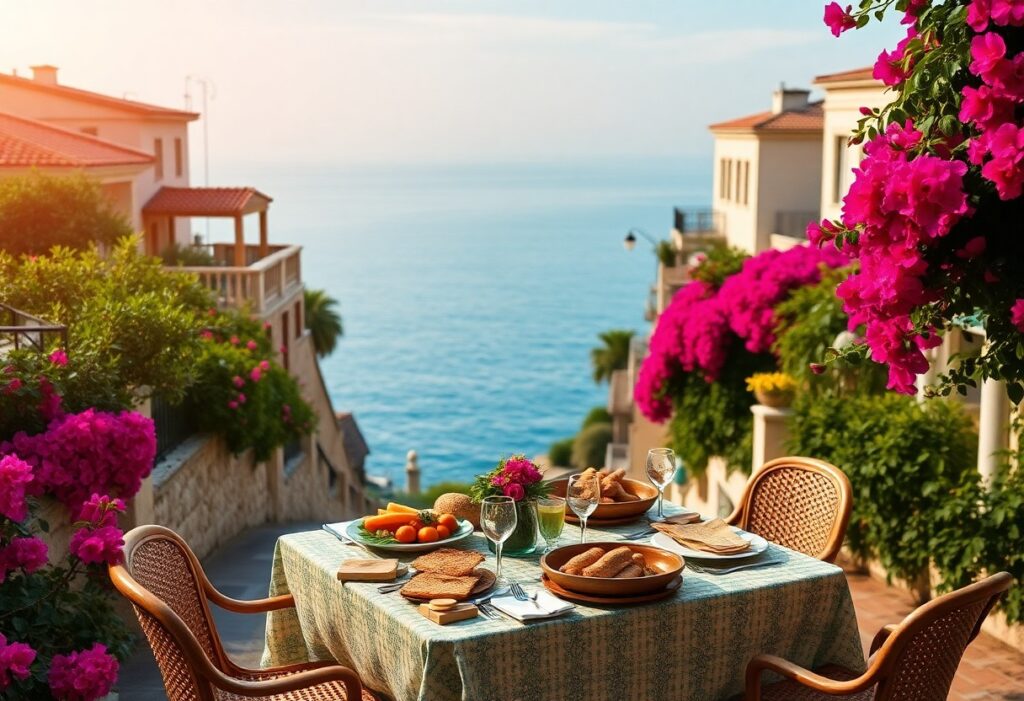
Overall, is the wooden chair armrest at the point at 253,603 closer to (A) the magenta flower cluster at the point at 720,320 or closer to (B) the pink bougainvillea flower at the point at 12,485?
(B) the pink bougainvillea flower at the point at 12,485

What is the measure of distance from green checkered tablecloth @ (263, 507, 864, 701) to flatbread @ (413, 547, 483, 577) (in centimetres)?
13

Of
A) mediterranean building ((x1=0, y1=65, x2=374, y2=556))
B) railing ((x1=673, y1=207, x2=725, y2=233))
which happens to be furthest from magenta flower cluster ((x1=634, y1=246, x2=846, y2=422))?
railing ((x1=673, y1=207, x2=725, y2=233))

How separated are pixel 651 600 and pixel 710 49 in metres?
121

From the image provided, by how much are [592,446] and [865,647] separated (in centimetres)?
4016

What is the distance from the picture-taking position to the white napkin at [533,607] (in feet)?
12.1

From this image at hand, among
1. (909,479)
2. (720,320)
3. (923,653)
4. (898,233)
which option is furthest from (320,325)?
(898,233)

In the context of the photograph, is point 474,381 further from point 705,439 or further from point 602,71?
point 705,439

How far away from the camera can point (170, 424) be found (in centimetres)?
1019

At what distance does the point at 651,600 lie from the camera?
3.84m

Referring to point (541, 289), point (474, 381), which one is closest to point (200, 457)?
point (474, 381)

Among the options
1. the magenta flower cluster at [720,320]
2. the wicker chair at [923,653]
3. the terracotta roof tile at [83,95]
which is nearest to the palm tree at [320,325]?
the terracotta roof tile at [83,95]

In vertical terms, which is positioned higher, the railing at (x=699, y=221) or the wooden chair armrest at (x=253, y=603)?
the railing at (x=699, y=221)

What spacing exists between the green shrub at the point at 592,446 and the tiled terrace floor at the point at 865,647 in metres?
36.8

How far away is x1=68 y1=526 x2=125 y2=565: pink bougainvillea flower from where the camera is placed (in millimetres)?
4914
